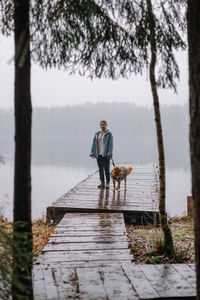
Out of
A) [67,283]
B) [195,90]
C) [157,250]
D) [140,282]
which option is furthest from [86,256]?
[195,90]

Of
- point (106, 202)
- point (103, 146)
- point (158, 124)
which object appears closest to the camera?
point (158, 124)

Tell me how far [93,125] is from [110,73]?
124 metres

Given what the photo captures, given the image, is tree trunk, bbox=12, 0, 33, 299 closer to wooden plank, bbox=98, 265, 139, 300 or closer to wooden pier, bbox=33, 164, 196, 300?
wooden pier, bbox=33, 164, 196, 300

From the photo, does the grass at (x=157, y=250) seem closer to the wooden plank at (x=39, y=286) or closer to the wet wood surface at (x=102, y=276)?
the wet wood surface at (x=102, y=276)

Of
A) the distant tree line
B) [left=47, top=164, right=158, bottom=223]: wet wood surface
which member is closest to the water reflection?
[left=47, top=164, right=158, bottom=223]: wet wood surface

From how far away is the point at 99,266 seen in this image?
3.36m

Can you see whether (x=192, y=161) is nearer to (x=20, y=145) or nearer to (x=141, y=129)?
(x=20, y=145)

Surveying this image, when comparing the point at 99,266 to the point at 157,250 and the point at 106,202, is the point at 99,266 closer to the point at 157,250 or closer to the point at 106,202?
the point at 157,250

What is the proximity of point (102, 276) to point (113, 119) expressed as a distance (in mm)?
131369

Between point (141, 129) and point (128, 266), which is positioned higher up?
point (141, 129)

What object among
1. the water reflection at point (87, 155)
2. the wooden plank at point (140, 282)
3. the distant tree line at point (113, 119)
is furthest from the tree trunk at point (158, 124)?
the distant tree line at point (113, 119)

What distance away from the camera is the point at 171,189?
71.5ft

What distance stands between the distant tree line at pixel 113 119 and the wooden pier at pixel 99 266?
119 m

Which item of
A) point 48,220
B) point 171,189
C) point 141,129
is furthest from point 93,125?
point 48,220
